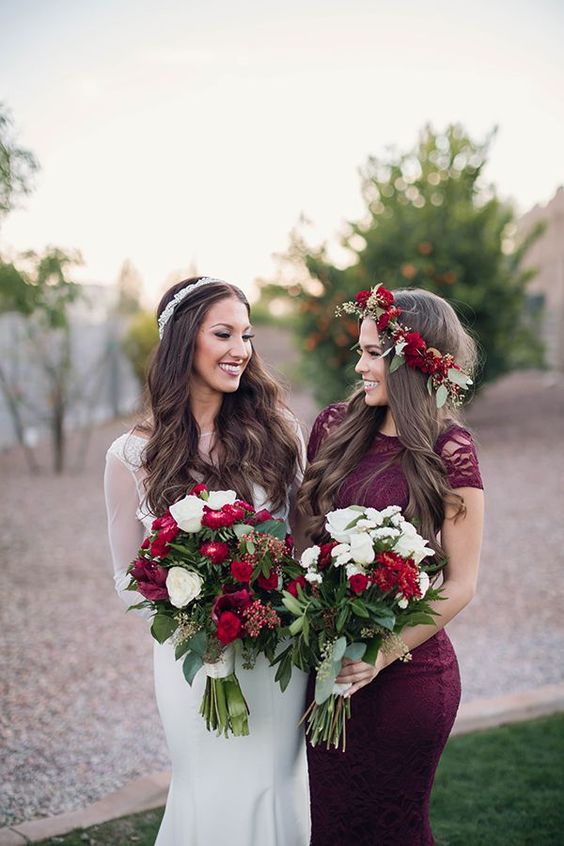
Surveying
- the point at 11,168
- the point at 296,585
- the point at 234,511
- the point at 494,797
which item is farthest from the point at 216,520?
the point at 11,168

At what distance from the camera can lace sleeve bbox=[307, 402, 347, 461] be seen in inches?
118

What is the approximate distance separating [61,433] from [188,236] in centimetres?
465

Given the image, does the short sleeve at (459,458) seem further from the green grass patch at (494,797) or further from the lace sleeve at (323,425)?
the green grass patch at (494,797)

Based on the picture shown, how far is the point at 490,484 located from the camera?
1044 cm

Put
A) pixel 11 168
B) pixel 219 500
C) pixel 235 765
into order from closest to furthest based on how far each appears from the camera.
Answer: pixel 219 500 < pixel 235 765 < pixel 11 168

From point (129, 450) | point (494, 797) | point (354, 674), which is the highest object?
point (129, 450)

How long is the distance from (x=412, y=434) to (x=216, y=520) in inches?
30.6

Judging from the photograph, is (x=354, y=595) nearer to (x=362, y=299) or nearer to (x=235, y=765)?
(x=235, y=765)

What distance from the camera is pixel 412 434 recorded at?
2580 millimetres

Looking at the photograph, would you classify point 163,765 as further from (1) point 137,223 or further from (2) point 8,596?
(1) point 137,223

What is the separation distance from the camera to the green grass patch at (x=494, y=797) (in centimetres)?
343

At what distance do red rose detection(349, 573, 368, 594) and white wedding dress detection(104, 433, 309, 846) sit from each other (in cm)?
69

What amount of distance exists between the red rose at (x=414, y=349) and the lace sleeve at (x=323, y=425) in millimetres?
469

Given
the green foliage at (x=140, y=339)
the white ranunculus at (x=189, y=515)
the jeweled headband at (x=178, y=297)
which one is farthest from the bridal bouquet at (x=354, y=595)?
the green foliage at (x=140, y=339)
